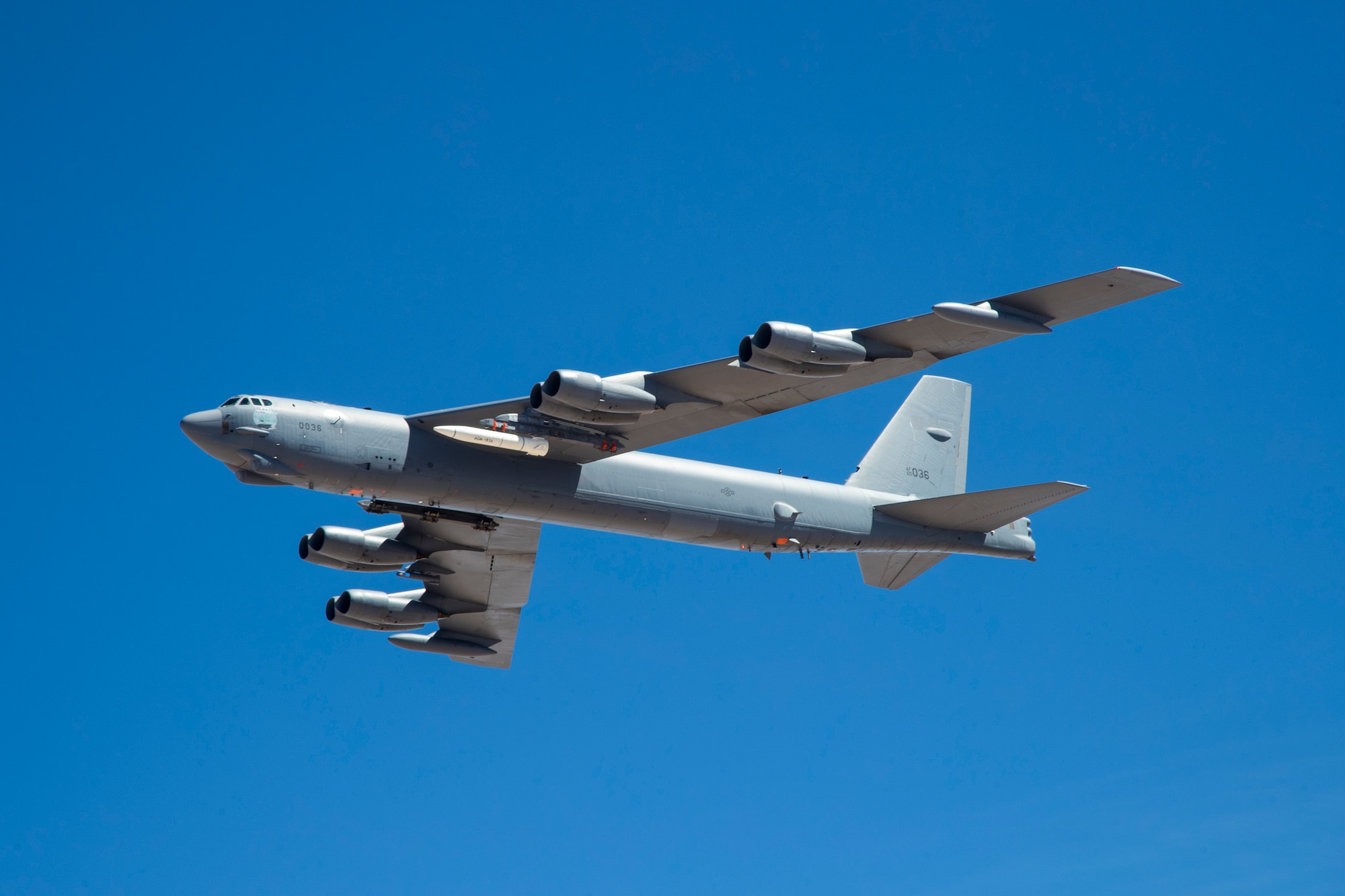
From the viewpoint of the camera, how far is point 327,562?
34.8 meters

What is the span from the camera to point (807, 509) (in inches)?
1352

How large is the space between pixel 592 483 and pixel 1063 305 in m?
11.7

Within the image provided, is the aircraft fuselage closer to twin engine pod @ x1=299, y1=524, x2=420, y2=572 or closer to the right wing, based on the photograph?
the right wing

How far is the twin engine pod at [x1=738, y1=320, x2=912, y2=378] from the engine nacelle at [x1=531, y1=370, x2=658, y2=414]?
2630mm

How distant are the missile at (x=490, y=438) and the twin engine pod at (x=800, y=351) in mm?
5614

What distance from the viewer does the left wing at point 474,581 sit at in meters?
36.2

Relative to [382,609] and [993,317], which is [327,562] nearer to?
[382,609]

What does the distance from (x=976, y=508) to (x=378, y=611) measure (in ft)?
55.0

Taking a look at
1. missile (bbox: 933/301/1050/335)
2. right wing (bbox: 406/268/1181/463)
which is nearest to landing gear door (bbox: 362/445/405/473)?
right wing (bbox: 406/268/1181/463)

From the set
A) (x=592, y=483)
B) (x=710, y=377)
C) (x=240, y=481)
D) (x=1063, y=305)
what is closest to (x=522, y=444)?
(x=592, y=483)

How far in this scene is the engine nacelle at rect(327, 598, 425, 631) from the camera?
121 ft

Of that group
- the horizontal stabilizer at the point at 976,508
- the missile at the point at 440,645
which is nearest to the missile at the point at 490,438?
the missile at the point at 440,645

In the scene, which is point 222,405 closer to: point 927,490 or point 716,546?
point 716,546

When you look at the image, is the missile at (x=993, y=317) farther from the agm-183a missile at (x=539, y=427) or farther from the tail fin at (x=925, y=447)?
the tail fin at (x=925, y=447)
